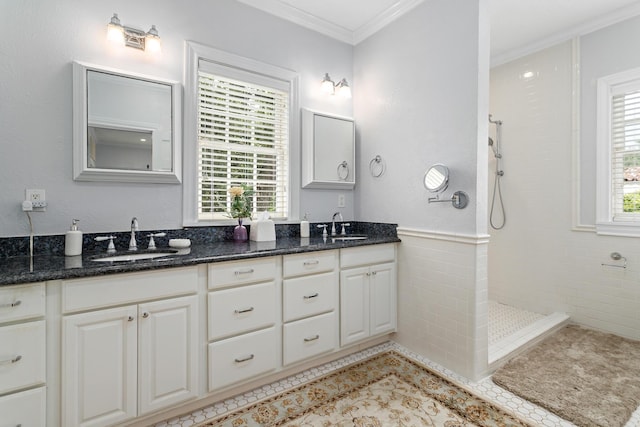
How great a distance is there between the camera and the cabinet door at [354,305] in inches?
88.9

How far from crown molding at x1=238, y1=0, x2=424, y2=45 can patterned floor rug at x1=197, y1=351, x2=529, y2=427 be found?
2.84 m

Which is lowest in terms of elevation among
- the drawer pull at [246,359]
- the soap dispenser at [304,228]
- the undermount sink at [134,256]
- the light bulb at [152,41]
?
the drawer pull at [246,359]

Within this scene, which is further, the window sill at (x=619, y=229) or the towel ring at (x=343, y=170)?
the towel ring at (x=343, y=170)

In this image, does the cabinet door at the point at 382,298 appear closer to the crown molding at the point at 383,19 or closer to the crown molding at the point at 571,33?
the crown molding at the point at 383,19

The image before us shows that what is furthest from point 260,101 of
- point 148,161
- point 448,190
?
point 448,190

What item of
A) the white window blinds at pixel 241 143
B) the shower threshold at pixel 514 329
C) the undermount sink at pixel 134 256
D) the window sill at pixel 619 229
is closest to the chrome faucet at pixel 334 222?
the white window blinds at pixel 241 143

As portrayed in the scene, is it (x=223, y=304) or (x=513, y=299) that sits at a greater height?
(x=223, y=304)

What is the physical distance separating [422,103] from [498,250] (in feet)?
6.79

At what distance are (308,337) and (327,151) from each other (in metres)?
1.59

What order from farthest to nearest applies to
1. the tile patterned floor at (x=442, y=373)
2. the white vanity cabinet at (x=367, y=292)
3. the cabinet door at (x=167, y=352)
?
the white vanity cabinet at (x=367, y=292) → the tile patterned floor at (x=442, y=373) → the cabinet door at (x=167, y=352)

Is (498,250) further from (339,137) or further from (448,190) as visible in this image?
(339,137)

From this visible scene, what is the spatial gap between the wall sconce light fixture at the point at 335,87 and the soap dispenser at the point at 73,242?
2.16m

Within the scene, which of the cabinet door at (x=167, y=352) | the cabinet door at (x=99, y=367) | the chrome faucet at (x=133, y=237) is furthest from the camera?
the chrome faucet at (x=133, y=237)

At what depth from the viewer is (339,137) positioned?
2846 mm
